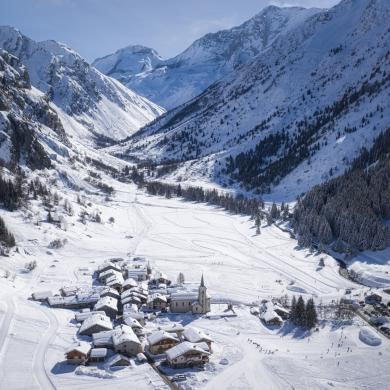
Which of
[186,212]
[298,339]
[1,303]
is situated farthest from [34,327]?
[186,212]

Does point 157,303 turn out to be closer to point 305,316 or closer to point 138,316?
point 138,316

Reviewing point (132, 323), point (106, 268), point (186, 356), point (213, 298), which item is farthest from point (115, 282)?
point (186, 356)

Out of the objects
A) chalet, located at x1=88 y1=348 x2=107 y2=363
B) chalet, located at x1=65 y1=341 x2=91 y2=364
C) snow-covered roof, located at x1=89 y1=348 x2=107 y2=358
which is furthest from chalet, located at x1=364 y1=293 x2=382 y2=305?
chalet, located at x1=65 y1=341 x2=91 y2=364

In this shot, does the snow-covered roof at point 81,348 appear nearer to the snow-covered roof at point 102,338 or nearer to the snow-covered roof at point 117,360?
the snow-covered roof at point 102,338

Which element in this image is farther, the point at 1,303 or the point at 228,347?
the point at 1,303

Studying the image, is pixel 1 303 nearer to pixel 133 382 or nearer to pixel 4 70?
pixel 133 382

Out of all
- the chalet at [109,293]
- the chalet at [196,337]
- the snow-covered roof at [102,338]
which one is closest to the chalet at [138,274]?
the chalet at [109,293]
